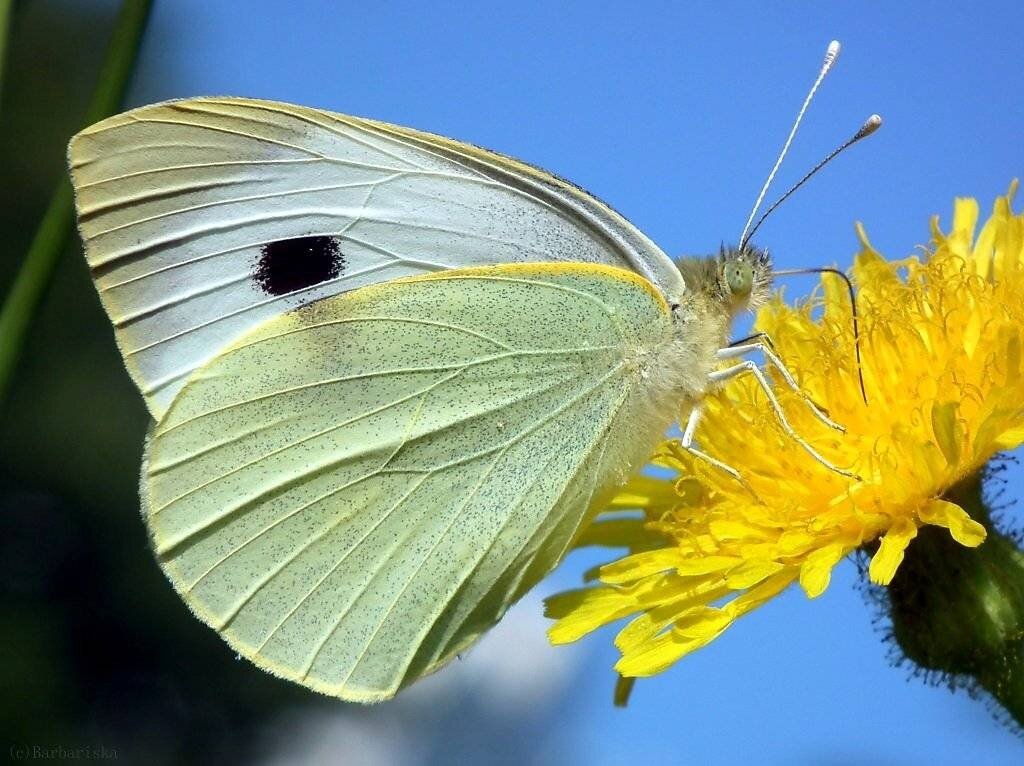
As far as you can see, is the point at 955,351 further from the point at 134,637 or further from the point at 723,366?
the point at 134,637

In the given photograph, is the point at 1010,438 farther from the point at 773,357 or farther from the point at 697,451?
the point at 697,451

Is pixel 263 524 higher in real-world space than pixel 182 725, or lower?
higher

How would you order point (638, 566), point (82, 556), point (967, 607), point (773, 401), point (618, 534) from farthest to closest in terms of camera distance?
point (82, 556) < point (618, 534) < point (638, 566) < point (773, 401) < point (967, 607)

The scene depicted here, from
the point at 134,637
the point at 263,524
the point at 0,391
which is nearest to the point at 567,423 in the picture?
the point at 263,524

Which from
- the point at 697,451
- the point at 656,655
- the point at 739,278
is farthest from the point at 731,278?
the point at 656,655

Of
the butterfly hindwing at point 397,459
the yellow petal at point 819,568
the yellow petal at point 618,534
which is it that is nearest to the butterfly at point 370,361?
the butterfly hindwing at point 397,459
